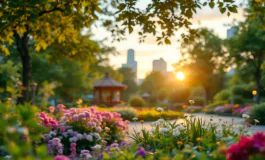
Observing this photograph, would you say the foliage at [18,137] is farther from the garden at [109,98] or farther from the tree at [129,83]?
the tree at [129,83]

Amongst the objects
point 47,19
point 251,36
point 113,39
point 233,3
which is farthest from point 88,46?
point 251,36

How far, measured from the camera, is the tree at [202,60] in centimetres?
3716

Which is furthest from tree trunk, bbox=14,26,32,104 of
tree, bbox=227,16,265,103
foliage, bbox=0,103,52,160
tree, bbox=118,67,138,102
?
tree, bbox=118,67,138,102

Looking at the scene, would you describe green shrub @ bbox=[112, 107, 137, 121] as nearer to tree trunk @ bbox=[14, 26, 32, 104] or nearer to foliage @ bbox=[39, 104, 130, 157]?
tree trunk @ bbox=[14, 26, 32, 104]

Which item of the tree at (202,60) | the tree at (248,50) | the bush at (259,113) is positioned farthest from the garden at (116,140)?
the tree at (202,60)

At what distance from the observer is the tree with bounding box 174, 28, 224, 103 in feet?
122

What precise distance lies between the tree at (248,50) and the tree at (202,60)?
1417cm

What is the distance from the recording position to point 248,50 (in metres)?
21.4

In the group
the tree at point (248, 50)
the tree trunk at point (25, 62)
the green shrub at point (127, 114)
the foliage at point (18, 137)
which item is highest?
the tree at point (248, 50)

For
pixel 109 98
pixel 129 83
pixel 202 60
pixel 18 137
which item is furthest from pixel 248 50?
pixel 129 83

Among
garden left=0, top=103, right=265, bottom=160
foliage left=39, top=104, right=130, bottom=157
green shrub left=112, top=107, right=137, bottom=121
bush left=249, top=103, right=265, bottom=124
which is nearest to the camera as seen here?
garden left=0, top=103, right=265, bottom=160

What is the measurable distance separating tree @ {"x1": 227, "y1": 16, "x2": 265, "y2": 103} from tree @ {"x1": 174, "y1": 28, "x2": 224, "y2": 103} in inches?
558

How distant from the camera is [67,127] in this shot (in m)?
6.19

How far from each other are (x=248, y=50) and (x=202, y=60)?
51.3ft
